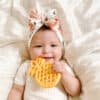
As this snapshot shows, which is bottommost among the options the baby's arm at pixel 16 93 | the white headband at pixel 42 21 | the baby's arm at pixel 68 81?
the baby's arm at pixel 16 93

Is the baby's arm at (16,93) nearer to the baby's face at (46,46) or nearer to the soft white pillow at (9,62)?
the soft white pillow at (9,62)

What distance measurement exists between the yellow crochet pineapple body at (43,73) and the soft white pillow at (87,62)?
0.10 m

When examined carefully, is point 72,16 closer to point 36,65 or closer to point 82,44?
point 82,44

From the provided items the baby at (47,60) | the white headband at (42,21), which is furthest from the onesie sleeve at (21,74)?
the white headband at (42,21)

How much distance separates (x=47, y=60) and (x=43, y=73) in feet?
0.32

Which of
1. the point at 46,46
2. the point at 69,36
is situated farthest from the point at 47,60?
the point at 69,36

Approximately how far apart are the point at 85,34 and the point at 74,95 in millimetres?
281

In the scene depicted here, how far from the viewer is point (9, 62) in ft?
4.44

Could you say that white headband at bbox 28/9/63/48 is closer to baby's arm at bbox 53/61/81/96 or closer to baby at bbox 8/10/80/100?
baby at bbox 8/10/80/100

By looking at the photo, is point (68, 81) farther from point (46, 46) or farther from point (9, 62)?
point (9, 62)

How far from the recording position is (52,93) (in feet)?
3.97

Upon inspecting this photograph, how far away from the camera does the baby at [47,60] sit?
1.21 metres

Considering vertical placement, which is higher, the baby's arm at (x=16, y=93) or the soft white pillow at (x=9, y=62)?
the soft white pillow at (x=9, y=62)

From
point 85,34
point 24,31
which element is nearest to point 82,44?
point 85,34
